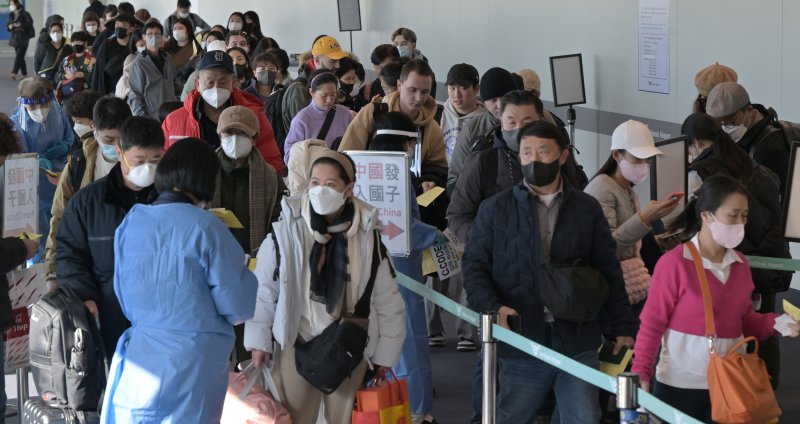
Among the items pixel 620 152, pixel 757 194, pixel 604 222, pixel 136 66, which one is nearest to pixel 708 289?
pixel 604 222

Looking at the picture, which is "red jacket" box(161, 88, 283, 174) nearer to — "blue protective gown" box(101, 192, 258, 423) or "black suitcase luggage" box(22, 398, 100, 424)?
"black suitcase luggage" box(22, 398, 100, 424)

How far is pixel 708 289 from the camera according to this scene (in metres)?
4.50

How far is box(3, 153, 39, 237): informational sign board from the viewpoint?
545 cm

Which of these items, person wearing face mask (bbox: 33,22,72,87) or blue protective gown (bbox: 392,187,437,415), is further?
person wearing face mask (bbox: 33,22,72,87)

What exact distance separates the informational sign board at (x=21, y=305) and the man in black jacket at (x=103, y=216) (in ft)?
1.93

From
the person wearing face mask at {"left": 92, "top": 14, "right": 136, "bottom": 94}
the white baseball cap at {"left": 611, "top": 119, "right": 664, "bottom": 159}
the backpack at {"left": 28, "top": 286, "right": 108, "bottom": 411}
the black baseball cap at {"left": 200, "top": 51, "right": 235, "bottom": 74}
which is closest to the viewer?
the backpack at {"left": 28, "top": 286, "right": 108, "bottom": 411}

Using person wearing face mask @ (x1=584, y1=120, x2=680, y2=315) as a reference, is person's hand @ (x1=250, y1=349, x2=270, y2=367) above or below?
below

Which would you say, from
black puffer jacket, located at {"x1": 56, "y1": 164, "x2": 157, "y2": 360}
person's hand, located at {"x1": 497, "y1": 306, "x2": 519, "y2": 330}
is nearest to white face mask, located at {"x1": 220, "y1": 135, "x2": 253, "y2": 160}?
black puffer jacket, located at {"x1": 56, "y1": 164, "x2": 157, "y2": 360}

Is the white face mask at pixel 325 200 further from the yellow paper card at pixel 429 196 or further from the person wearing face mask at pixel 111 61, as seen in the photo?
the person wearing face mask at pixel 111 61

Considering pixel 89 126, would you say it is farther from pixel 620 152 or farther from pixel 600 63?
pixel 600 63

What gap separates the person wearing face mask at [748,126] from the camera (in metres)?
6.87

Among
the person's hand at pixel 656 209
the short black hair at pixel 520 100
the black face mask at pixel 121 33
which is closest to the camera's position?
the person's hand at pixel 656 209

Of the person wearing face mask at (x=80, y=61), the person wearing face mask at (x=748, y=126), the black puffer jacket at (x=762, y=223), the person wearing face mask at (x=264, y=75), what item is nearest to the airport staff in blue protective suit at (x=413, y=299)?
the black puffer jacket at (x=762, y=223)

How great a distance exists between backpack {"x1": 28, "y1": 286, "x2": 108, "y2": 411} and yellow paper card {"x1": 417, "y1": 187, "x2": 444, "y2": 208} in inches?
77.6
